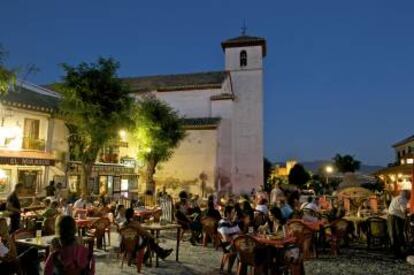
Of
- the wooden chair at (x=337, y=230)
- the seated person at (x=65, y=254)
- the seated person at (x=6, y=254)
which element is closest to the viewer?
the seated person at (x=65, y=254)

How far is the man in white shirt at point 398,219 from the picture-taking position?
1015 centimetres

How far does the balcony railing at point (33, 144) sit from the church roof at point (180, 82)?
1659cm

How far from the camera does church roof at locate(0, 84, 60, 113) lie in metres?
20.0

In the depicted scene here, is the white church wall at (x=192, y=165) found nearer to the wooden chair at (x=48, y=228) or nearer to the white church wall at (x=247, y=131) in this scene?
the white church wall at (x=247, y=131)

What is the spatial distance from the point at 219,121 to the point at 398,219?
23.6 m

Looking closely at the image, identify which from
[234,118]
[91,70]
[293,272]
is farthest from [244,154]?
[293,272]

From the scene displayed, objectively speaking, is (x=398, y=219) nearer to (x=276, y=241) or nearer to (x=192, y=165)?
(x=276, y=241)

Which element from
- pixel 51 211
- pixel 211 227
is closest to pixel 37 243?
pixel 51 211

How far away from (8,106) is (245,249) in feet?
58.1

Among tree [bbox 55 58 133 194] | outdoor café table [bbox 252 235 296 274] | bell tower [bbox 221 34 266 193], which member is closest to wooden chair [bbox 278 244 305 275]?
outdoor café table [bbox 252 235 296 274]

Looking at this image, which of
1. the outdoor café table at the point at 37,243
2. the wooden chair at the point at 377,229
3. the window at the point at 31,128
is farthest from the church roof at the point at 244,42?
the outdoor café table at the point at 37,243

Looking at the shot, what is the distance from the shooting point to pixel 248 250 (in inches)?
277

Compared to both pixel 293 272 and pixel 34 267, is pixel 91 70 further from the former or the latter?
pixel 293 272

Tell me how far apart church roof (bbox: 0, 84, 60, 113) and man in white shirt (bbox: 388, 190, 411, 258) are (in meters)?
17.7
